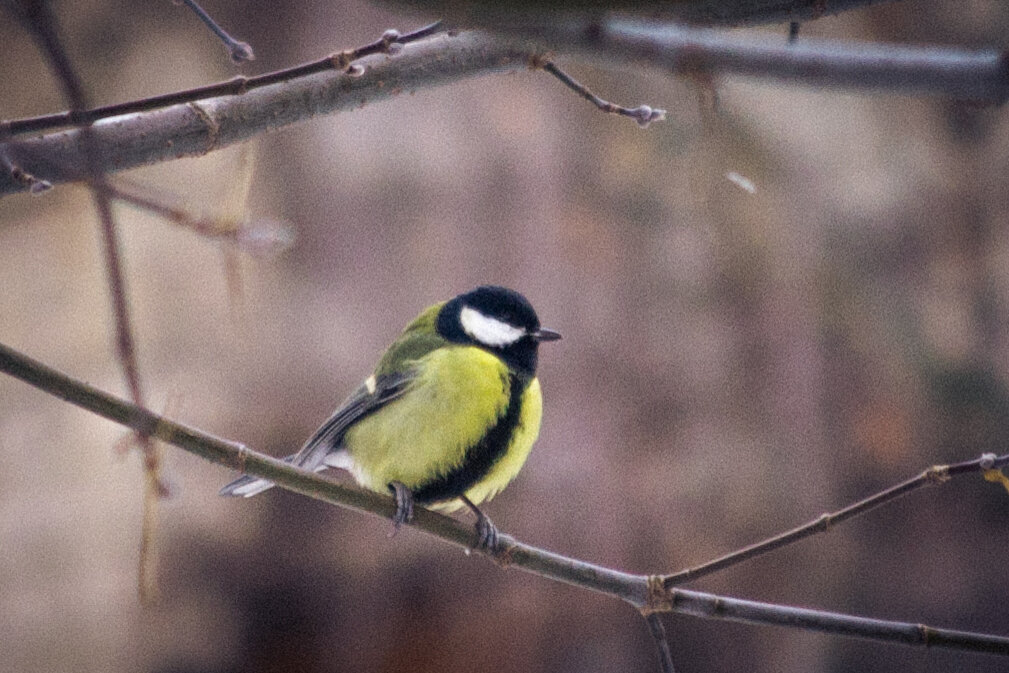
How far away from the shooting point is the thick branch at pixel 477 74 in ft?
1.78

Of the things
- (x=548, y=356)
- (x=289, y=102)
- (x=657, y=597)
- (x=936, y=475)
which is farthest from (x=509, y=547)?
(x=548, y=356)

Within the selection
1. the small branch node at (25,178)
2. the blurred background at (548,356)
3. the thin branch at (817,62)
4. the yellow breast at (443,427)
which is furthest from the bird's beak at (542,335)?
the blurred background at (548,356)

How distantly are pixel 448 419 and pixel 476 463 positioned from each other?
3.6 inches

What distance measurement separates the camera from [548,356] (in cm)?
417

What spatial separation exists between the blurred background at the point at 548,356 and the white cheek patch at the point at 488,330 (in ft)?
6.33

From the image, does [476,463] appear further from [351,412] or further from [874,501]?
[874,501]

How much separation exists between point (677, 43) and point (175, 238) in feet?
12.1

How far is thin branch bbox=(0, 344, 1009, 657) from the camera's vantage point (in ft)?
3.05

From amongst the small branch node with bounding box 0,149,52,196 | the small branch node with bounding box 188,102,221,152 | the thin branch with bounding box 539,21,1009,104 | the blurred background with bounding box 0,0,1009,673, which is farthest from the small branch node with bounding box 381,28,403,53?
the blurred background with bounding box 0,0,1009,673

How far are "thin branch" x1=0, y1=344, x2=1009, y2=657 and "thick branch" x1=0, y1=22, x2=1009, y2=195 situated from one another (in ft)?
0.71

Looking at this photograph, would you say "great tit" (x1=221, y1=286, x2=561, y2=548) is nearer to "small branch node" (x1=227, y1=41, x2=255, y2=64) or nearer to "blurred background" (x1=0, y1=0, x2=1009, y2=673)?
"small branch node" (x1=227, y1=41, x2=255, y2=64)

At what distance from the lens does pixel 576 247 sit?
424cm

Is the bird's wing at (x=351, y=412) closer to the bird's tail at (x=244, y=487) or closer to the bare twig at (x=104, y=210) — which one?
the bird's tail at (x=244, y=487)

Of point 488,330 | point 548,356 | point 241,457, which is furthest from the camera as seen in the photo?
point 548,356
